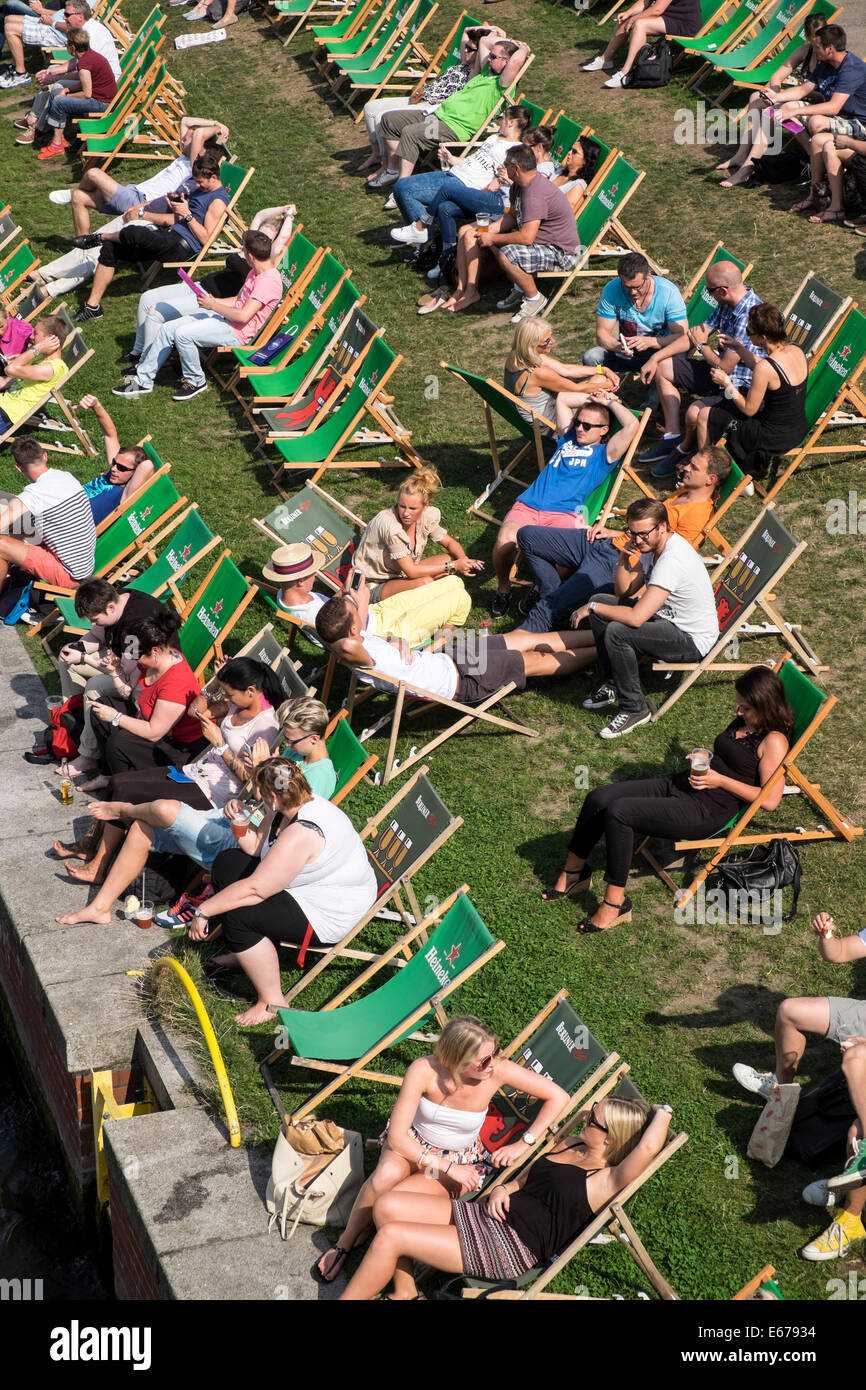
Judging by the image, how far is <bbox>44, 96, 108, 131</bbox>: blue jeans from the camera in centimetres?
1546

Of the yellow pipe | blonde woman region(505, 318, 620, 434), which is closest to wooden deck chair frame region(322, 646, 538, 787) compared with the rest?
the yellow pipe

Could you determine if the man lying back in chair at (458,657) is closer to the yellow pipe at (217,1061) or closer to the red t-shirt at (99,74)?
the yellow pipe at (217,1061)

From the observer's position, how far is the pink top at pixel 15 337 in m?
11.4

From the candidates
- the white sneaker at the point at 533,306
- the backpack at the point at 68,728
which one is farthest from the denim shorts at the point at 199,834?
the white sneaker at the point at 533,306

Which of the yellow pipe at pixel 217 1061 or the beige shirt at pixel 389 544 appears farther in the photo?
the beige shirt at pixel 389 544

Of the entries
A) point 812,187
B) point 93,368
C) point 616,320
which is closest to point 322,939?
point 616,320

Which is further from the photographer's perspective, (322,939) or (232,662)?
(232,662)

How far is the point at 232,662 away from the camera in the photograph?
24.6 feet

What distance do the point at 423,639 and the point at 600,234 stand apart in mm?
4700

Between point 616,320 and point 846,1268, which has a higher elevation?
point 616,320

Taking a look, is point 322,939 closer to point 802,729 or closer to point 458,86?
point 802,729

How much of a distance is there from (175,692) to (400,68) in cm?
953

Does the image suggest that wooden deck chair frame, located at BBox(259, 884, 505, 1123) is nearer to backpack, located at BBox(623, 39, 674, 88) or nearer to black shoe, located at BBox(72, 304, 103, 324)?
black shoe, located at BBox(72, 304, 103, 324)

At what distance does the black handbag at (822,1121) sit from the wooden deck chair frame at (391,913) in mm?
1828
